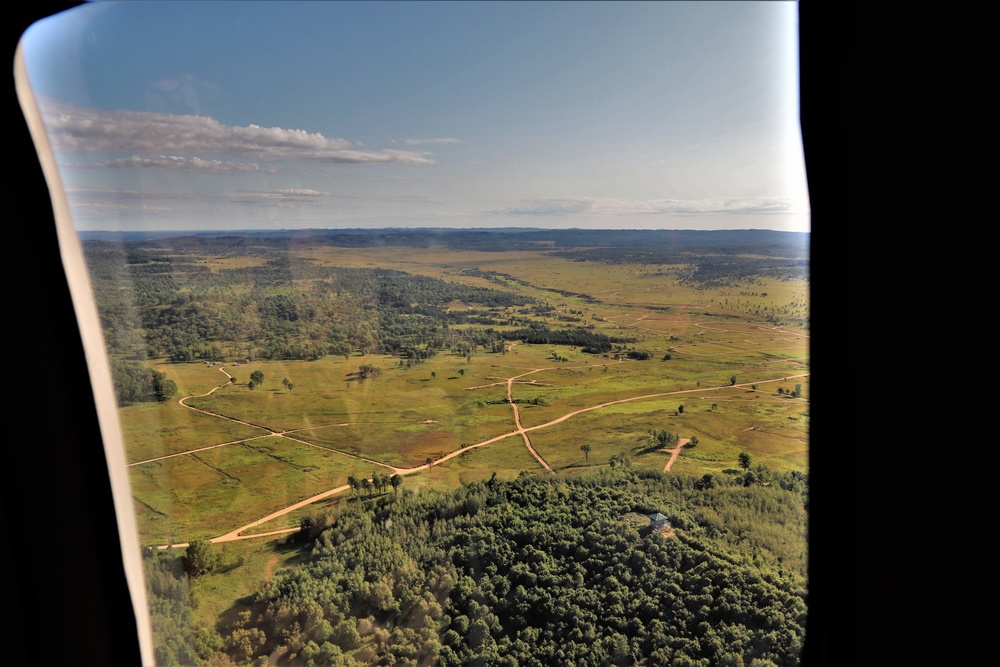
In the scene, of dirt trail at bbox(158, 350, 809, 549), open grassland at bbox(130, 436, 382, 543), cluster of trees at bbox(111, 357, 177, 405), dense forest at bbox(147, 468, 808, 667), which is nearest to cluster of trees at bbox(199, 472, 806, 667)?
dense forest at bbox(147, 468, 808, 667)

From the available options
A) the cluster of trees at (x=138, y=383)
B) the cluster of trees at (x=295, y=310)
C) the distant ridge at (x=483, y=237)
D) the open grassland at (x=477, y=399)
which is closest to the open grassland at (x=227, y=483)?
the open grassland at (x=477, y=399)

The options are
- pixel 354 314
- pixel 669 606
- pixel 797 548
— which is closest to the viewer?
pixel 797 548

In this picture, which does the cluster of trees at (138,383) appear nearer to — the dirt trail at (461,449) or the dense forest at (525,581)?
the dirt trail at (461,449)

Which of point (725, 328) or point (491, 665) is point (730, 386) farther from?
point (491, 665)

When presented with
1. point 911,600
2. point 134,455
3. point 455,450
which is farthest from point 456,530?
point 911,600

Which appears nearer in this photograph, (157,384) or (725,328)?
(157,384)

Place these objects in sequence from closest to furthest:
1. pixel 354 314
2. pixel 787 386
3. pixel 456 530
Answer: pixel 787 386
pixel 456 530
pixel 354 314
